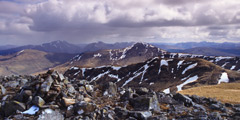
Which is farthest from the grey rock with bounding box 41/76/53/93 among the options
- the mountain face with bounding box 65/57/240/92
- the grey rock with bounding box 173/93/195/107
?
the mountain face with bounding box 65/57/240/92

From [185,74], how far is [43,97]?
467 feet

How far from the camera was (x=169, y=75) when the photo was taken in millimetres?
150750

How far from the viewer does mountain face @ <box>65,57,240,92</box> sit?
117312 mm

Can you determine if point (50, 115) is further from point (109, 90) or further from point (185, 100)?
point (185, 100)

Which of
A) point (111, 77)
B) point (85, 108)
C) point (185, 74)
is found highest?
point (85, 108)

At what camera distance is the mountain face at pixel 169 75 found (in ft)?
385

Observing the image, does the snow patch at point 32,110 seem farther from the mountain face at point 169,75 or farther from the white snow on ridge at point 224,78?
the white snow on ridge at point 224,78

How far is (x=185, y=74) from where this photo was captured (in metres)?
140

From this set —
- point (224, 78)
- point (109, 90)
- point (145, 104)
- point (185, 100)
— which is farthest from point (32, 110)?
point (224, 78)

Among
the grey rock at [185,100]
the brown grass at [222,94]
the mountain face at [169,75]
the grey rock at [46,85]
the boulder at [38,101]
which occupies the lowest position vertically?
the mountain face at [169,75]

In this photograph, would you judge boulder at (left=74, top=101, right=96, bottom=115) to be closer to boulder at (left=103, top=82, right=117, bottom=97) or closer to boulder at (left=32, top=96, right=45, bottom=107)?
boulder at (left=32, top=96, right=45, bottom=107)

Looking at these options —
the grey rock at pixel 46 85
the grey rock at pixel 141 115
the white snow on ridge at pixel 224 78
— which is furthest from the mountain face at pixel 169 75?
the grey rock at pixel 46 85

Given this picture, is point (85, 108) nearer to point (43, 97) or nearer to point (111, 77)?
point (43, 97)

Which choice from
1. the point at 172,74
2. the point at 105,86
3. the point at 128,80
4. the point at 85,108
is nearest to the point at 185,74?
the point at 172,74
